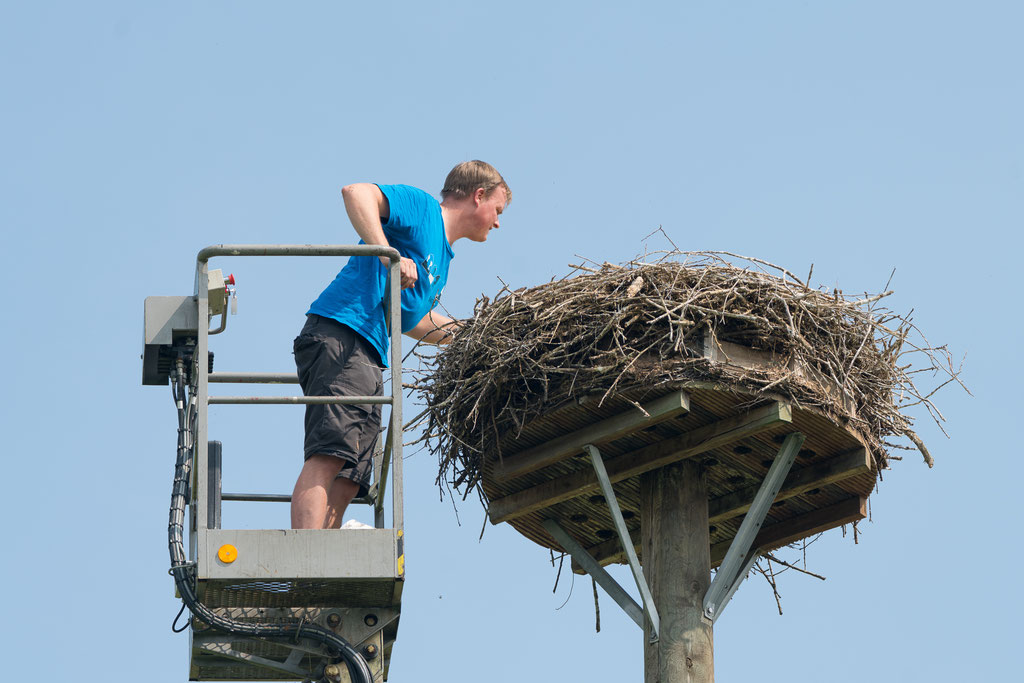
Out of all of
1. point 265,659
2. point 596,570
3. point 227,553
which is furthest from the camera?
point 596,570

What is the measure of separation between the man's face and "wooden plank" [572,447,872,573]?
2.00 m

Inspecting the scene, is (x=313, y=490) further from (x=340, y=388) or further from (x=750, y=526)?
(x=750, y=526)

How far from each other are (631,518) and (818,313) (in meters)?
1.78

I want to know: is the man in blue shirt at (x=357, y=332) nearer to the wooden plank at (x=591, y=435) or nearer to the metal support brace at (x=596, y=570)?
the wooden plank at (x=591, y=435)

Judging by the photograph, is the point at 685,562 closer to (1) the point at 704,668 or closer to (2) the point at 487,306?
(1) the point at 704,668

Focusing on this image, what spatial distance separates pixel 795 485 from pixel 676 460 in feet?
2.30

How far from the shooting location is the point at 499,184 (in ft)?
30.3

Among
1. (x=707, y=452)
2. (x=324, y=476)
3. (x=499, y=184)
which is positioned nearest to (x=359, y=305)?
(x=324, y=476)

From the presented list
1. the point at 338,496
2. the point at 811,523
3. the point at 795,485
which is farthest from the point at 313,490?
the point at 811,523

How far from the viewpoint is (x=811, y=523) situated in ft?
31.2

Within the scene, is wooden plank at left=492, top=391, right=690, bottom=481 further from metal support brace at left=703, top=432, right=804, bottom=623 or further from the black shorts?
the black shorts

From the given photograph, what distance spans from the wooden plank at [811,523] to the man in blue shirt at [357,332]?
8.16ft

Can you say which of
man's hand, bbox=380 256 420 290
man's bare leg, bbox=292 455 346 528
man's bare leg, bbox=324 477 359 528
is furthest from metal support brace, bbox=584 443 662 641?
man's bare leg, bbox=292 455 346 528

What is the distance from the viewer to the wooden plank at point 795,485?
8812 millimetres
